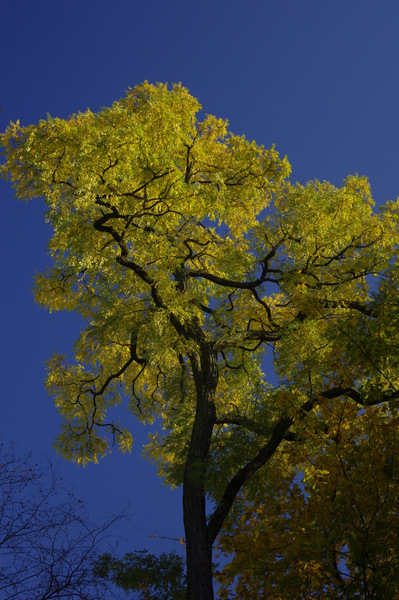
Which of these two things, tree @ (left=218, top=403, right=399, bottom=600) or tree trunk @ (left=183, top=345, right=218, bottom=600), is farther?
tree trunk @ (left=183, top=345, right=218, bottom=600)

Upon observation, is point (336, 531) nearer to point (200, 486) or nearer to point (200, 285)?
point (200, 486)

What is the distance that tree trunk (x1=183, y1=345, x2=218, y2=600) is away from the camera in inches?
281

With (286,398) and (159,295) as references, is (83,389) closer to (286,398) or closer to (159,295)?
(159,295)

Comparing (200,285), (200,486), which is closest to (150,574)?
(200,486)

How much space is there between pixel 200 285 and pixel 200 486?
177 inches

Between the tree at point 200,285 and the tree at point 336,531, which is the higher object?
the tree at point 200,285

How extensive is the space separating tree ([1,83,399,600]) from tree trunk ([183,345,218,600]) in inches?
0.9

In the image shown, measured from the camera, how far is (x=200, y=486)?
26.3ft

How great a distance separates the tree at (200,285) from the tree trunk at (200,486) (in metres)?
0.02

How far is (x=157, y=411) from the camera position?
12688 mm

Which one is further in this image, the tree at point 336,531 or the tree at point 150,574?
the tree at point 150,574

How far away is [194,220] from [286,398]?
6.48 meters

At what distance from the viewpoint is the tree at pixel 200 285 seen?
7.79m

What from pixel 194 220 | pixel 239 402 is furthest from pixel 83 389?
pixel 194 220
